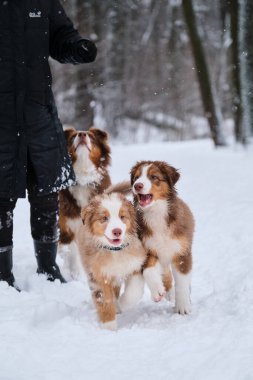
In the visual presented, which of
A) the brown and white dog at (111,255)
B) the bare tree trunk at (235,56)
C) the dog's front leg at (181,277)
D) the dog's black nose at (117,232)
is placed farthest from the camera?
the bare tree trunk at (235,56)

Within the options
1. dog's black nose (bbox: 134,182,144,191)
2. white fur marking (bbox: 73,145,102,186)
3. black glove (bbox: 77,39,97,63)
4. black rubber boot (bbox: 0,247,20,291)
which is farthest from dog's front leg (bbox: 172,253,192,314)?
black glove (bbox: 77,39,97,63)

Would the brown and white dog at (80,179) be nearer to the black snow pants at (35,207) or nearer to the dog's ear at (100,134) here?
the dog's ear at (100,134)

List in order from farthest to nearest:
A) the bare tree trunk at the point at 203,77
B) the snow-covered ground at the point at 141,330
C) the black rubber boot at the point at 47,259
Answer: the bare tree trunk at the point at 203,77
the black rubber boot at the point at 47,259
the snow-covered ground at the point at 141,330

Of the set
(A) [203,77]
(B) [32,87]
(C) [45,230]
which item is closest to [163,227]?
(C) [45,230]

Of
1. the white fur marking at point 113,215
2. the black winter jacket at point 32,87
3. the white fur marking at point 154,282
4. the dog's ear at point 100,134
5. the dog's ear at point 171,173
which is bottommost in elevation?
the white fur marking at point 154,282

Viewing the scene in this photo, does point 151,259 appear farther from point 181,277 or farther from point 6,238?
point 6,238

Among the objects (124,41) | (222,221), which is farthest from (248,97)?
(124,41)

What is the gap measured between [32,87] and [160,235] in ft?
5.12

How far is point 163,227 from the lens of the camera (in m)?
4.18

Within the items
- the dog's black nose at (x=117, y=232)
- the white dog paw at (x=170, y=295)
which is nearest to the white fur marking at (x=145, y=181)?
the dog's black nose at (x=117, y=232)

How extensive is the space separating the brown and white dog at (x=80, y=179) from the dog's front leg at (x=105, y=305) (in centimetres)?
141

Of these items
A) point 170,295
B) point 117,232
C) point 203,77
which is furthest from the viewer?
point 203,77

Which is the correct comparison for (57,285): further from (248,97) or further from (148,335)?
(248,97)

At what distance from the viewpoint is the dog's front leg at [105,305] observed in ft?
12.8
